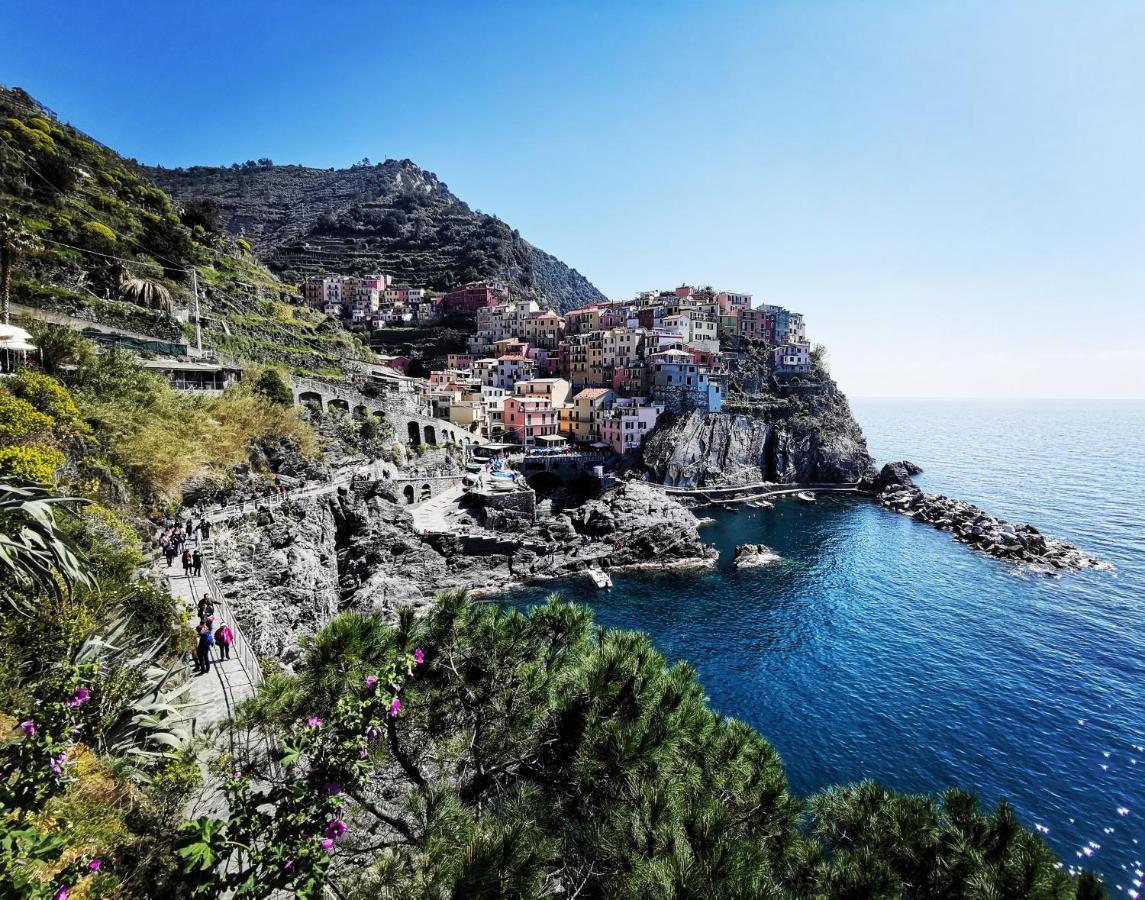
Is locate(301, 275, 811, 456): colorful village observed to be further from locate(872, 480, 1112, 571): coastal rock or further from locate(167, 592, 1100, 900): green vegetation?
locate(167, 592, 1100, 900): green vegetation

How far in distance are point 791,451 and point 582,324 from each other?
36879mm

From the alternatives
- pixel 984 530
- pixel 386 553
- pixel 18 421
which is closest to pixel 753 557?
pixel 984 530

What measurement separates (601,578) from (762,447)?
38.3 metres

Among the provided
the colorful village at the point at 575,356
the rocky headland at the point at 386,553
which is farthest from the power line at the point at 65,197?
the rocky headland at the point at 386,553

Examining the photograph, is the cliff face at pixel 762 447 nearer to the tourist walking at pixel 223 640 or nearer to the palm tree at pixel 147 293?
the palm tree at pixel 147 293

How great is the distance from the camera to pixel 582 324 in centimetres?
8000

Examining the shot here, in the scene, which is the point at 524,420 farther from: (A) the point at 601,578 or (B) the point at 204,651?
(B) the point at 204,651

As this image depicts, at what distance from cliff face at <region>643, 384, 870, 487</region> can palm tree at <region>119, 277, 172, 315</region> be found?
43.7 m

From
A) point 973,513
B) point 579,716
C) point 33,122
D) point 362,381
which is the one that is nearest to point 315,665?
point 579,716

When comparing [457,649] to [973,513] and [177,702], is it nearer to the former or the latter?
[177,702]

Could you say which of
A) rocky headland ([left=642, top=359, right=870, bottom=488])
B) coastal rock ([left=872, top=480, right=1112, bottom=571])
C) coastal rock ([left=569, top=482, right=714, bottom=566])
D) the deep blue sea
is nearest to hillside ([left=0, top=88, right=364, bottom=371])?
coastal rock ([left=569, top=482, right=714, bottom=566])

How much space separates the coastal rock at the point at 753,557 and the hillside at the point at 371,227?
83367mm

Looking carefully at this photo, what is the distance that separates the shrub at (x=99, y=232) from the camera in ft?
103

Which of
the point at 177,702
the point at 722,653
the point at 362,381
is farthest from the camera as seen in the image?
the point at 362,381
